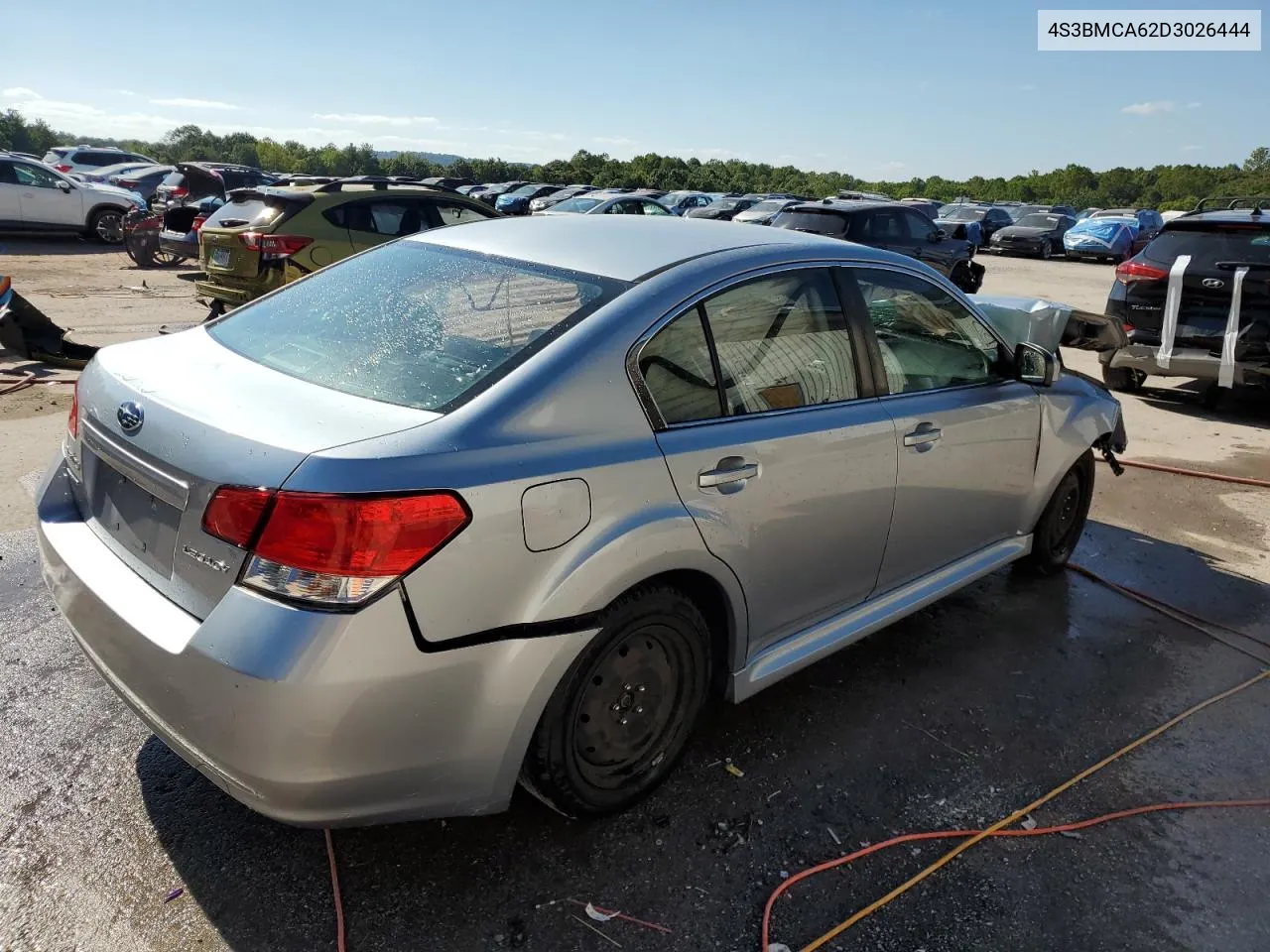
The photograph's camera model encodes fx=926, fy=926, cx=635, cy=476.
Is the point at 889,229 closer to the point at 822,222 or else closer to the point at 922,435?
the point at 822,222

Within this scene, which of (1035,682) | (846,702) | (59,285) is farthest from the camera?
(59,285)

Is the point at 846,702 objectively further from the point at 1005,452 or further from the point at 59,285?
the point at 59,285

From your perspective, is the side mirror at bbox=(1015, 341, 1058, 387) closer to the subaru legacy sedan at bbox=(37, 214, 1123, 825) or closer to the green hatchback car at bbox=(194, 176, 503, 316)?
the subaru legacy sedan at bbox=(37, 214, 1123, 825)

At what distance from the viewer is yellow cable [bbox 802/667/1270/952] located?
241cm

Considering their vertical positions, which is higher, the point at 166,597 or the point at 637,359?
the point at 637,359

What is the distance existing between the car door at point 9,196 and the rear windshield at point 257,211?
11.7 m

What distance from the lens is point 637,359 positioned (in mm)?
2551

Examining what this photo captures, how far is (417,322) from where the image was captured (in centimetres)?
271

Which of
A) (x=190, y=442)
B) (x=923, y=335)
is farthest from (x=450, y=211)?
(x=190, y=442)

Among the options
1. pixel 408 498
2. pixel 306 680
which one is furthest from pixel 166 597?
pixel 408 498

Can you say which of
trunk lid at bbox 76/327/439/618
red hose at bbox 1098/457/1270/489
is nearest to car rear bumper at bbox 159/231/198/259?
red hose at bbox 1098/457/1270/489

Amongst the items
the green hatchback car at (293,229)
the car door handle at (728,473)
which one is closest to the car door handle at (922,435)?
the car door handle at (728,473)

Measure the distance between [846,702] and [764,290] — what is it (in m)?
1.59

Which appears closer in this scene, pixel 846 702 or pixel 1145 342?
pixel 846 702
